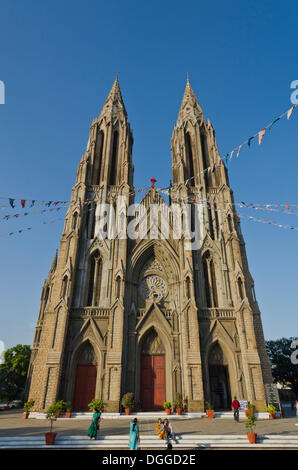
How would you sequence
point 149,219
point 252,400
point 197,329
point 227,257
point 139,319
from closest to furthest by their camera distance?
point 252,400
point 197,329
point 139,319
point 227,257
point 149,219

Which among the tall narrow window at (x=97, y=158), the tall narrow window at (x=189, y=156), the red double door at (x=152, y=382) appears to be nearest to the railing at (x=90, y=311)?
the red double door at (x=152, y=382)

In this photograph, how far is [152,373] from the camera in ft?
70.1

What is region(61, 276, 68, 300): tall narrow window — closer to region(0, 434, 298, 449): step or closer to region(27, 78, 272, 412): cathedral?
region(27, 78, 272, 412): cathedral

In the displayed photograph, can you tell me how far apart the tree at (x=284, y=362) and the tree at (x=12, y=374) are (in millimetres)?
35766

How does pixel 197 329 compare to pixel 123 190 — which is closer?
pixel 197 329

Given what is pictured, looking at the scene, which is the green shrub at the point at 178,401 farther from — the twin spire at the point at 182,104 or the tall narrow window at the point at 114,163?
the twin spire at the point at 182,104

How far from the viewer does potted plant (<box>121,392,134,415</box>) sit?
18.6 m

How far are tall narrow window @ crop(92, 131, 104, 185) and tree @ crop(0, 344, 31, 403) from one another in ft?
83.9

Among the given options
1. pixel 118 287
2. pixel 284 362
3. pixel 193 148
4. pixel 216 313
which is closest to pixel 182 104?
pixel 193 148

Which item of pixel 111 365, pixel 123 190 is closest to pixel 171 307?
pixel 111 365

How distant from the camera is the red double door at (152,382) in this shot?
20484mm

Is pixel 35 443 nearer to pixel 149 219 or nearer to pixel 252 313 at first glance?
pixel 252 313

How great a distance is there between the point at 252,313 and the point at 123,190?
51.6 feet
